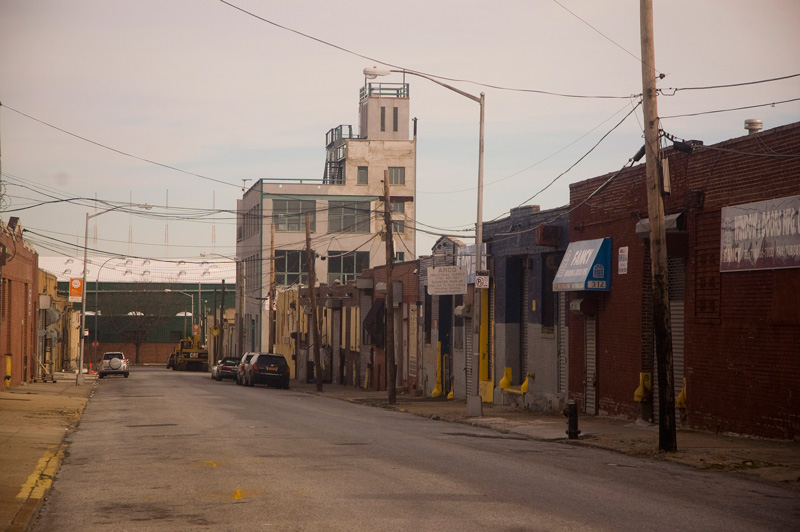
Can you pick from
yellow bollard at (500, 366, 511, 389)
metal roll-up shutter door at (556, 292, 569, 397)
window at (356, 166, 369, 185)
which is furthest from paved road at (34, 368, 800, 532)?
window at (356, 166, 369, 185)

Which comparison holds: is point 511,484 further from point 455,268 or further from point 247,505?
point 455,268

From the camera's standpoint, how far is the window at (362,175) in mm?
86250

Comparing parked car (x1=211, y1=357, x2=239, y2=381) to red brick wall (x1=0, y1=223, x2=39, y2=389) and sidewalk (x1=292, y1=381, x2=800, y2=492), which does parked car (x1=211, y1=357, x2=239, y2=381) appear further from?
sidewalk (x1=292, y1=381, x2=800, y2=492)

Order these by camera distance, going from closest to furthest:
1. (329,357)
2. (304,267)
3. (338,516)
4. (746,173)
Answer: (338,516)
(746,173)
(329,357)
(304,267)

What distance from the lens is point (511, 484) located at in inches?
487

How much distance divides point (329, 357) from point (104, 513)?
4570cm

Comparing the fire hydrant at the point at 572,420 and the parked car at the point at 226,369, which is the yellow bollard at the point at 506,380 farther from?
the parked car at the point at 226,369

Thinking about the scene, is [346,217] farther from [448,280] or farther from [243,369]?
[448,280]

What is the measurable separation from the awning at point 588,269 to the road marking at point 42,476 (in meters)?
13.8

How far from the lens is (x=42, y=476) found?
44.9 feet

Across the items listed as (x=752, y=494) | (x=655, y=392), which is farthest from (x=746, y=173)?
(x=752, y=494)

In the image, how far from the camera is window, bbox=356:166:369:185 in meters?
86.2

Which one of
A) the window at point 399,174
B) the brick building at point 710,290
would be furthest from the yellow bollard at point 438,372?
the window at point 399,174

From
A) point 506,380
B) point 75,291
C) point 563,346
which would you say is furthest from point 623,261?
point 75,291
